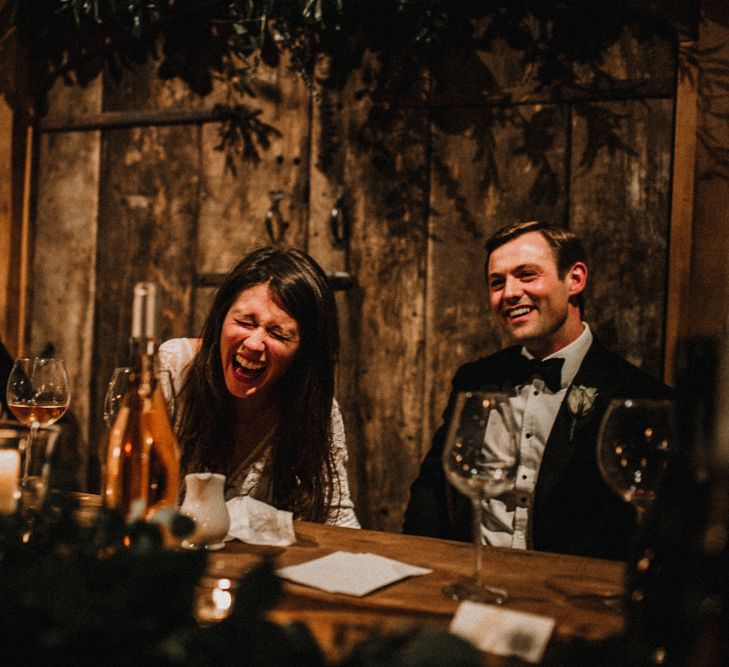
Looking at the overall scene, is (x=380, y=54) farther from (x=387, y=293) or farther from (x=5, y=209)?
(x=5, y=209)

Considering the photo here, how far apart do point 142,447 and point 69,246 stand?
6.73ft

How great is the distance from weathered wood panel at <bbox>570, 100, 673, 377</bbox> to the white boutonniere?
1.35 feet

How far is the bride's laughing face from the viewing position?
1.66 metres

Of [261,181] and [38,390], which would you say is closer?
[38,390]

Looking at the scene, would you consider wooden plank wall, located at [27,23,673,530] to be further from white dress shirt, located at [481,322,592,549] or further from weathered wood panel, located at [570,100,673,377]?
white dress shirt, located at [481,322,592,549]

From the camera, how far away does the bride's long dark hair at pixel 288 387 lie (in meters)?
1.63

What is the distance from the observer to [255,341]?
5.41 feet

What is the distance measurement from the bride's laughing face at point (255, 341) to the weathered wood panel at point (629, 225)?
1063 millimetres

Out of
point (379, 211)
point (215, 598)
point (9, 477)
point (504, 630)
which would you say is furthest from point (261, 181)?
point (504, 630)

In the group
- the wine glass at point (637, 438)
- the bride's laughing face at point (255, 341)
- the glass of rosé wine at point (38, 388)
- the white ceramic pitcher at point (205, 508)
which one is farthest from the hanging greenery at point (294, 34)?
the white ceramic pitcher at point (205, 508)

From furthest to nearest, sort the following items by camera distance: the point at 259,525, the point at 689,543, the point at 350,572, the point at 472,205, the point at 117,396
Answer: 1. the point at 472,205
2. the point at 117,396
3. the point at 259,525
4. the point at 350,572
5. the point at 689,543

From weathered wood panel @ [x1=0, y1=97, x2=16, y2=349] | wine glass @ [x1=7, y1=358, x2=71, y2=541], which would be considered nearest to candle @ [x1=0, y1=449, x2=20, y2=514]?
wine glass @ [x1=7, y1=358, x2=71, y2=541]

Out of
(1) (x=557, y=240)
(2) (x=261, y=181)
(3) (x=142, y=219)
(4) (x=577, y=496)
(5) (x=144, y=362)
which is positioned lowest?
(4) (x=577, y=496)

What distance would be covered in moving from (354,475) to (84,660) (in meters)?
2.00
